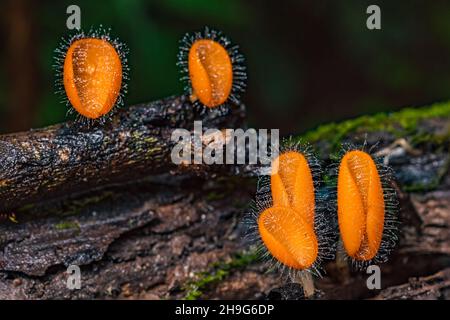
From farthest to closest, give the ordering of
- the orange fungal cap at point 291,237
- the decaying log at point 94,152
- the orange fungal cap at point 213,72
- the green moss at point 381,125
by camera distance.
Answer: the green moss at point 381,125 < the orange fungal cap at point 213,72 < the decaying log at point 94,152 < the orange fungal cap at point 291,237

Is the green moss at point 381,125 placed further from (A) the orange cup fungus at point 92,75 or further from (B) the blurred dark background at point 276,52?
(B) the blurred dark background at point 276,52

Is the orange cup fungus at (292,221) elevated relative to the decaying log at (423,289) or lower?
elevated

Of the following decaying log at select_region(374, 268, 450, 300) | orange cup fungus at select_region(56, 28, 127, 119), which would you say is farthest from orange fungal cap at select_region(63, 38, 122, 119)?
decaying log at select_region(374, 268, 450, 300)

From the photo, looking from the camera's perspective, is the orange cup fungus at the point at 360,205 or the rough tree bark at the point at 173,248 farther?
the rough tree bark at the point at 173,248

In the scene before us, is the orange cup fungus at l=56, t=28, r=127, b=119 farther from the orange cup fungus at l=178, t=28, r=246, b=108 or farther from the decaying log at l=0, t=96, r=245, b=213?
the orange cup fungus at l=178, t=28, r=246, b=108

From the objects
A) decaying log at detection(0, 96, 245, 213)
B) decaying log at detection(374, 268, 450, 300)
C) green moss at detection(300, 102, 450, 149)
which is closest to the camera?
decaying log at detection(0, 96, 245, 213)

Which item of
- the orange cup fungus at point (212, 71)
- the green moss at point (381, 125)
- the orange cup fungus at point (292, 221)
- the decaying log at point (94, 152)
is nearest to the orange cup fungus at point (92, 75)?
the decaying log at point (94, 152)

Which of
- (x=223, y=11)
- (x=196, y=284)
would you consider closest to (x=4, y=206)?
(x=196, y=284)
